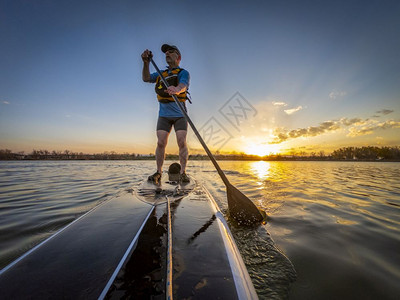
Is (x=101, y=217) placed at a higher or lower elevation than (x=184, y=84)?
lower

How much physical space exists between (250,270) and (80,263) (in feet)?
3.72

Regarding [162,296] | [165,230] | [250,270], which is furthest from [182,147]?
[162,296]

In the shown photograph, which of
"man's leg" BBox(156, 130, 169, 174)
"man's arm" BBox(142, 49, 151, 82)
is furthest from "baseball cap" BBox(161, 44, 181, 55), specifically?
"man's leg" BBox(156, 130, 169, 174)

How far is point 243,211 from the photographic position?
236 centimetres

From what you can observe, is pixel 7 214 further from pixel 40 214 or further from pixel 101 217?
pixel 101 217

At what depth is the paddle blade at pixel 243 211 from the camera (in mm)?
2291

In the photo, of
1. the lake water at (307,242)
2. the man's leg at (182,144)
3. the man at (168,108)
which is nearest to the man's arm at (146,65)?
the man at (168,108)

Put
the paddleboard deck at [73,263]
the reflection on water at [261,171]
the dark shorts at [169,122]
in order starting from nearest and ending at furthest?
the paddleboard deck at [73,263]
the dark shorts at [169,122]
the reflection on water at [261,171]

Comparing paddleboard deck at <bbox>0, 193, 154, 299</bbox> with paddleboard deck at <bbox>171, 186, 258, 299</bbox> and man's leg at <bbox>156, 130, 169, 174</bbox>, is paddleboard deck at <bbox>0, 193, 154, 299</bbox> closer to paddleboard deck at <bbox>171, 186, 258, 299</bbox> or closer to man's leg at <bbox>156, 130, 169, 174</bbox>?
paddleboard deck at <bbox>171, 186, 258, 299</bbox>

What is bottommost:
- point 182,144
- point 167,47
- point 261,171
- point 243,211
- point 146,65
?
point 261,171

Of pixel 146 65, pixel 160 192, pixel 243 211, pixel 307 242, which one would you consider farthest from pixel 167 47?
pixel 307 242

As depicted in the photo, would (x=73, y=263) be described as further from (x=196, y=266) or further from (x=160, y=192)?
(x=160, y=192)

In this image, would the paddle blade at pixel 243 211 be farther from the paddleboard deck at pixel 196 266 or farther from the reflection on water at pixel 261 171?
the reflection on water at pixel 261 171

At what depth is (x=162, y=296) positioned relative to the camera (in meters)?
0.73
